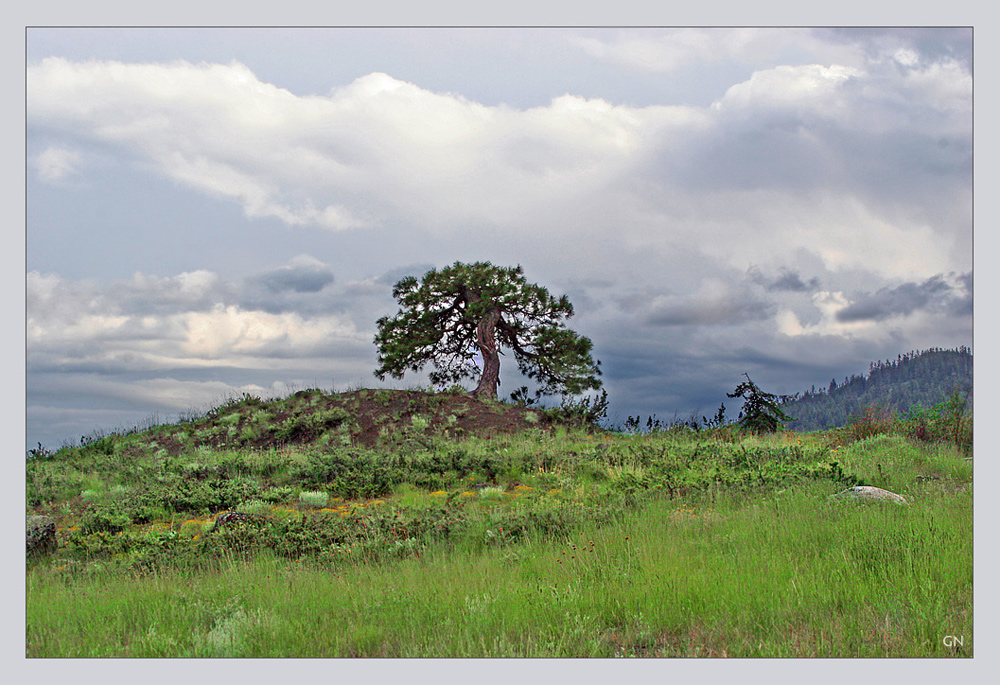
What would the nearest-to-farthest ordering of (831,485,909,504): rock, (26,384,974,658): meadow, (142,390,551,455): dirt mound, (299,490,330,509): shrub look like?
(26,384,974,658): meadow → (831,485,909,504): rock → (299,490,330,509): shrub → (142,390,551,455): dirt mound

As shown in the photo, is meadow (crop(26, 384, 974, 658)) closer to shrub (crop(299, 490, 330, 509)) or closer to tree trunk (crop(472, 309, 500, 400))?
shrub (crop(299, 490, 330, 509))

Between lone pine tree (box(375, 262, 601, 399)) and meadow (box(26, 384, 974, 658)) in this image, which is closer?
meadow (box(26, 384, 974, 658))

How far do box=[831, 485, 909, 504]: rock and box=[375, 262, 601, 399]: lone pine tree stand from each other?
18891mm

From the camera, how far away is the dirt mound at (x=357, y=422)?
76.3ft

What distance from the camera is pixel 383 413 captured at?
82.6 feet

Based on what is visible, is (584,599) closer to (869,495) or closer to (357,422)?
(869,495)

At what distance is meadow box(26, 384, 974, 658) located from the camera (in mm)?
5789

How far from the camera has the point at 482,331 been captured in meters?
29.8

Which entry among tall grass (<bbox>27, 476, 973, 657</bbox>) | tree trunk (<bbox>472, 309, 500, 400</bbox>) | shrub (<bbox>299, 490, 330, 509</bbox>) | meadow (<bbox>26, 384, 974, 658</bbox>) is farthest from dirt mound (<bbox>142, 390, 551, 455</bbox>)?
tall grass (<bbox>27, 476, 973, 657</bbox>)

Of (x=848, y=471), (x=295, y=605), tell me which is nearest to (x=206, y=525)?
(x=295, y=605)

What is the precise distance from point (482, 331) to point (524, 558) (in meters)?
21.7

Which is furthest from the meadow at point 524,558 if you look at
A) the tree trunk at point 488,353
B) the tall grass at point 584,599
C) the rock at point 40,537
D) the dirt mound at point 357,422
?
the tree trunk at point 488,353

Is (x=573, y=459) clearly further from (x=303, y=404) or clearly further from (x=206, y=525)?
(x=303, y=404)

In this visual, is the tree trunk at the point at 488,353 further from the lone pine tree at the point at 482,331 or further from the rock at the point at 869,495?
the rock at the point at 869,495
